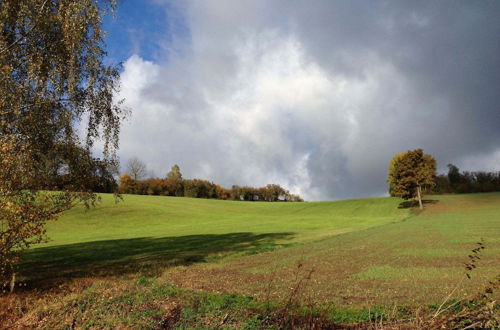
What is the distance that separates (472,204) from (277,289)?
86.1 meters

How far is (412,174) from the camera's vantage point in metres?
83.6

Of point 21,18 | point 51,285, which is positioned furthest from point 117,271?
point 21,18

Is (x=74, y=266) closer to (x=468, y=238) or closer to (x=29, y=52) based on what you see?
(x=29, y=52)

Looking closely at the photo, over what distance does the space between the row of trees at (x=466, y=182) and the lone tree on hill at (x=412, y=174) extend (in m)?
→ 40.2

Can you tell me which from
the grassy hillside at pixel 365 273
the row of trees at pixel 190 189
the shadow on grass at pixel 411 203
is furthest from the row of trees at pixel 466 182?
the grassy hillside at pixel 365 273

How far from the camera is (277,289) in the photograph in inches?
560

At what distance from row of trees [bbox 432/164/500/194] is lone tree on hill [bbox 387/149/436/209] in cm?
4022

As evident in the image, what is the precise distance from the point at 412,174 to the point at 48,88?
81.5 metres

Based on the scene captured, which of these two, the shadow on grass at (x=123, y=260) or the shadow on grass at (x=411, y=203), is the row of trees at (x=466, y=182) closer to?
the shadow on grass at (x=411, y=203)

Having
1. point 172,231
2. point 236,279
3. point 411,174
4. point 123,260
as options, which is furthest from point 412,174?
point 236,279

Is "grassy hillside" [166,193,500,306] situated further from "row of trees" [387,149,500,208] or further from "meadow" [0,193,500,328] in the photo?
"row of trees" [387,149,500,208]

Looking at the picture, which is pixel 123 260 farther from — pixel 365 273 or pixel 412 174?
pixel 412 174

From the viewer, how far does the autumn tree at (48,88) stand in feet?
53.2

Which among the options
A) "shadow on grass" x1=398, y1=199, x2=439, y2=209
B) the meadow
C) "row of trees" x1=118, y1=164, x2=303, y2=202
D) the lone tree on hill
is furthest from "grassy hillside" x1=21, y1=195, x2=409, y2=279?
"row of trees" x1=118, y1=164, x2=303, y2=202
